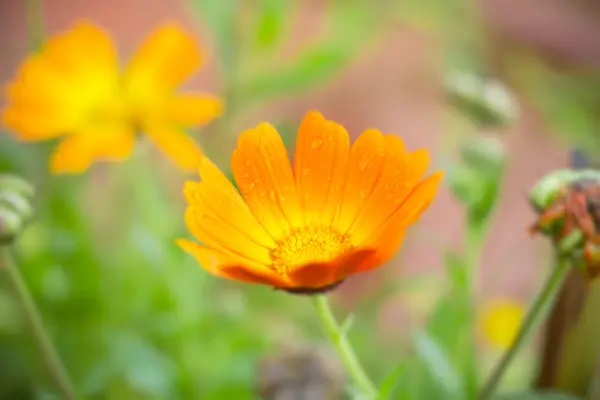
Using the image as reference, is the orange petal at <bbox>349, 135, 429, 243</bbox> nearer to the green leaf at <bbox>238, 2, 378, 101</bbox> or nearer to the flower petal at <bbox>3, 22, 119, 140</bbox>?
the flower petal at <bbox>3, 22, 119, 140</bbox>

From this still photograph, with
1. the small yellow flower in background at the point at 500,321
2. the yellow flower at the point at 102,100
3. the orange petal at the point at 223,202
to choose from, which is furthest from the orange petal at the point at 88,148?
the small yellow flower in background at the point at 500,321

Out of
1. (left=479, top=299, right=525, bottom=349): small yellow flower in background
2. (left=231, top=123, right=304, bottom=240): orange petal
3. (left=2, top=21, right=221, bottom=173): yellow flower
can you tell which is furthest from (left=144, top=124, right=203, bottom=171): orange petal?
(left=479, top=299, right=525, bottom=349): small yellow flower in background

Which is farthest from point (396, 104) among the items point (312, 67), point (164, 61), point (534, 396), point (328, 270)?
point (328, 270)

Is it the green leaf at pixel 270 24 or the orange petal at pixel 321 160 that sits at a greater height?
the green leaf at pixel 270 24

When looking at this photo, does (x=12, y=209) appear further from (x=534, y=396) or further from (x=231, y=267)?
(x=534, y=396)

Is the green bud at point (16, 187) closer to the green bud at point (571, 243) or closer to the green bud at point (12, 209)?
the green bud at point (12, 209)

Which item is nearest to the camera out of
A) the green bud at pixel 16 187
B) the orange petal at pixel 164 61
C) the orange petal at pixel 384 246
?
the orange petal at pixel 384 246

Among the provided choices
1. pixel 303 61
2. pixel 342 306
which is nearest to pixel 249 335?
pixel 342 306

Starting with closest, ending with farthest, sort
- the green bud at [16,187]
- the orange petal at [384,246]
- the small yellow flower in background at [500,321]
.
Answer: the orange petal at [384,246] < the green bud at [16,187] < the small yellow flower in background at [500,321]
